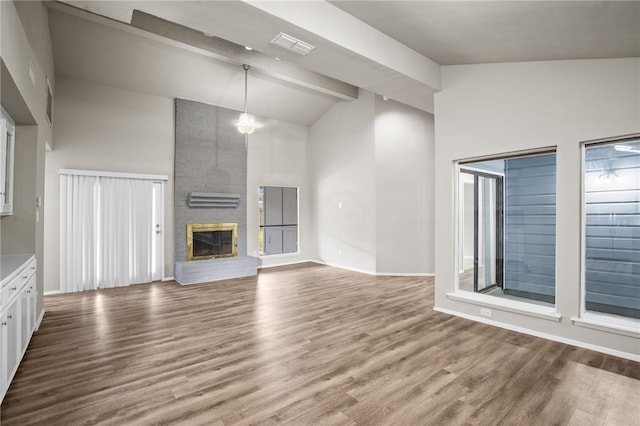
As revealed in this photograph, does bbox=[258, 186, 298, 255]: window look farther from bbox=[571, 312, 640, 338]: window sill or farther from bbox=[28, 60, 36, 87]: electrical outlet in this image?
bbox=[571, 312, 640, 338]: window sill

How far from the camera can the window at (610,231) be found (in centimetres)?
312

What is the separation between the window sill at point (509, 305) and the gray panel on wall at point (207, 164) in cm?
465

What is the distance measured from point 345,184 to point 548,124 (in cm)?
446

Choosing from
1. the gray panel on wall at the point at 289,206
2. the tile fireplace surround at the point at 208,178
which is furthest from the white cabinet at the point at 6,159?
the gray panel on wall at the point at 289,206

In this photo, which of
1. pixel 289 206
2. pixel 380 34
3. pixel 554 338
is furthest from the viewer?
pixel 289 206

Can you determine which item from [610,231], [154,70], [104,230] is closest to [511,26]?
[610,231]

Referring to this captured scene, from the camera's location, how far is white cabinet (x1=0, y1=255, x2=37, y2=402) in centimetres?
207

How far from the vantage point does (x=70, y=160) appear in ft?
17.1

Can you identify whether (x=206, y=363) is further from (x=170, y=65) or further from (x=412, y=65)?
(x=170, y=65)

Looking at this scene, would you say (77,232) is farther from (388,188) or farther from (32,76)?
(388,188)

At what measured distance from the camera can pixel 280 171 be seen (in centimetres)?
778

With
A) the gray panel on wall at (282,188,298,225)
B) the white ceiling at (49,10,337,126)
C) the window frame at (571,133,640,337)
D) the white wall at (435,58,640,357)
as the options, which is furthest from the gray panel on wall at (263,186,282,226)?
the window frame at (571,133,640,337)

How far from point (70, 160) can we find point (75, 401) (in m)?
4.42

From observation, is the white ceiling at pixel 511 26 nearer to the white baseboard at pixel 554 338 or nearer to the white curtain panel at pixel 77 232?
the white baseboard at pixel 554 338
